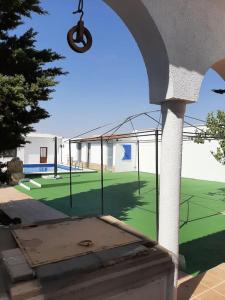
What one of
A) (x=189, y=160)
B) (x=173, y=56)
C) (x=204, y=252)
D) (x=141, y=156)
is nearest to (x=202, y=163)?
(x=189, y=160)

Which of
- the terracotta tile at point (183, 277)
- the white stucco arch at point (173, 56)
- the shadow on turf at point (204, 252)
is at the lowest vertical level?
the shadow on turf at point (204, 252)

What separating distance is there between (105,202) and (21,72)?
22.0ft

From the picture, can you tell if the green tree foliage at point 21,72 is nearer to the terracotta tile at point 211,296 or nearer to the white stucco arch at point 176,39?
the white stucco arch at point 176,39

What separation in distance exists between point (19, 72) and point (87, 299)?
744 cm

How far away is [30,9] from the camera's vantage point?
27.6 ft

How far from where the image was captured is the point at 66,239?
296 cm

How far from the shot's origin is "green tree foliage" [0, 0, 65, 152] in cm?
764

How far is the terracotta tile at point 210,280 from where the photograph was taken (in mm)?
4574

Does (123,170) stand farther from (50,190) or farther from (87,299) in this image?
(87,299)

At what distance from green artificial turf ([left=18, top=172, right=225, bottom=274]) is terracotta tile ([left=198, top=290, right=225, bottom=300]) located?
1276mm

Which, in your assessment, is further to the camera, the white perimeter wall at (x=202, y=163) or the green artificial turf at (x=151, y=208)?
the white perimeter wall at (x=202, y=163)

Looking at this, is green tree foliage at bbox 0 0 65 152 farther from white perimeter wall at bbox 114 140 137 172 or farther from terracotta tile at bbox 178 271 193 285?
white perimeter wall at bbox 114 140 137 172

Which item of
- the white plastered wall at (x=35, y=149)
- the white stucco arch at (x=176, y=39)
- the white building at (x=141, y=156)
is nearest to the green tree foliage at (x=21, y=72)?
the white stucco arch at (x=176, y=39)

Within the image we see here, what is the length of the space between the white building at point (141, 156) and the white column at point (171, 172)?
1113cm
